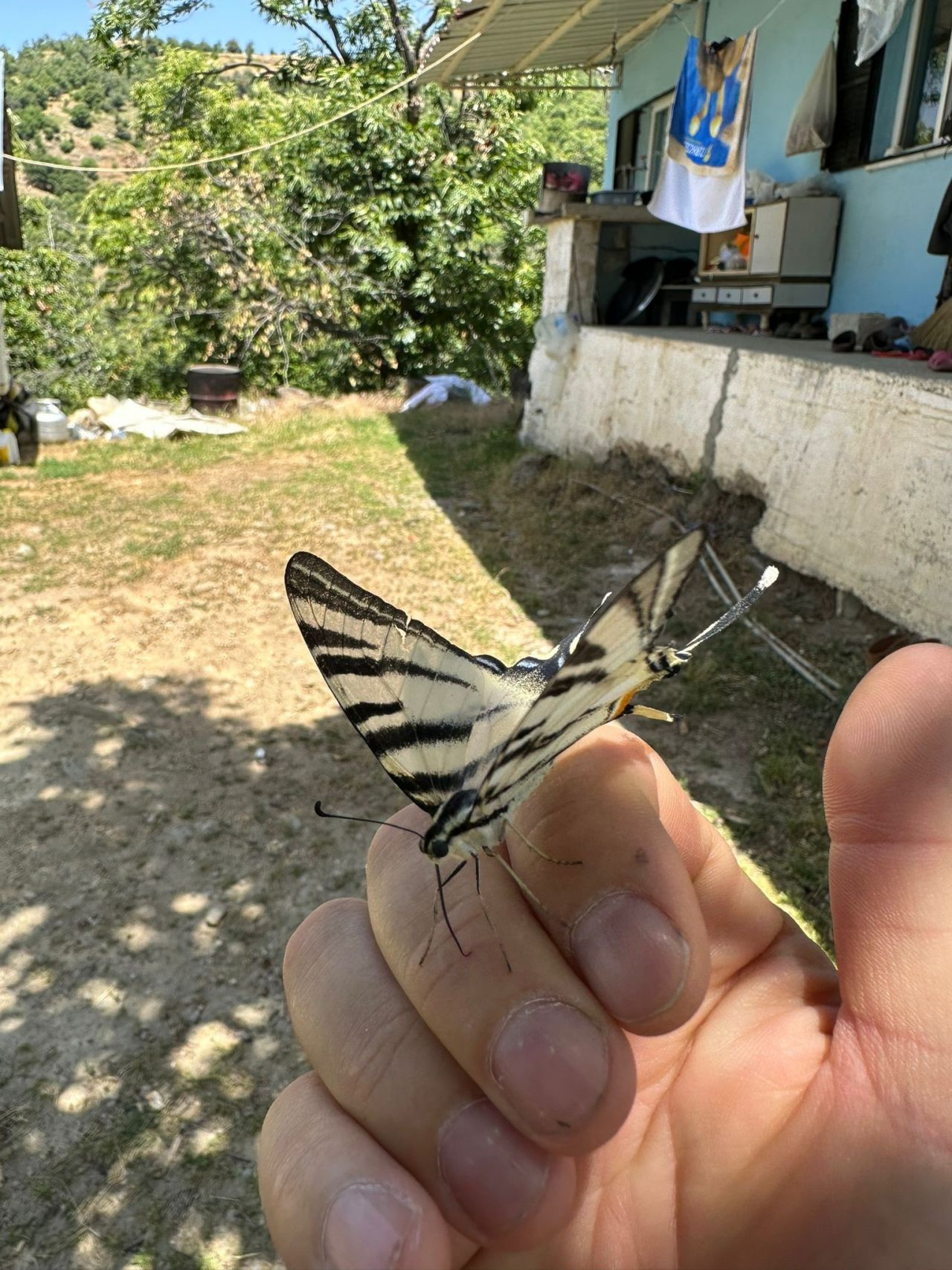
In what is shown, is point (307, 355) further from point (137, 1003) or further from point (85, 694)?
point (137, 1003)

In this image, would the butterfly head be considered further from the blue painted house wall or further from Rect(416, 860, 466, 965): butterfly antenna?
the blue painted house wall

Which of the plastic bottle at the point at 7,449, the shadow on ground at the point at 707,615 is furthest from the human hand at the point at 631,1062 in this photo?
the plastic bottle at the point at 7,449

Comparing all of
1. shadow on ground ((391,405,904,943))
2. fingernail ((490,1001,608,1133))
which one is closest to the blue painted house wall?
shadow on ground ((391,405,904,943))

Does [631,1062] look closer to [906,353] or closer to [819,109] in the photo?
[906,353]

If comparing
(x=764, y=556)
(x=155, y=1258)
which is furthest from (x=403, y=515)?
(x=155, y=1258)

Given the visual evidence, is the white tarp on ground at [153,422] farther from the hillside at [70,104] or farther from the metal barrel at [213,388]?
the hillside at [70,104]

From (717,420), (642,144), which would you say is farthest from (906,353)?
(642,144)
